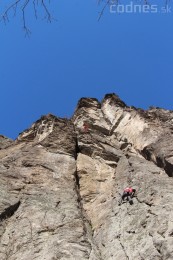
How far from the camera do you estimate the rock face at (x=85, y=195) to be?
1461 centimetres

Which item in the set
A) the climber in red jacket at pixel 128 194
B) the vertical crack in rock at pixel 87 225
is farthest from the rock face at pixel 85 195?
the climber in red jacket at pixel 128 194

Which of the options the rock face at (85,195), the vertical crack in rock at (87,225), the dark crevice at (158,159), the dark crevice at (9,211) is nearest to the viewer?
the rock face at (85,195)

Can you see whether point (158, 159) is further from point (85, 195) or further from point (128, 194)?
point (128, 194)

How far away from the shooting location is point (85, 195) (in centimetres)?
2161

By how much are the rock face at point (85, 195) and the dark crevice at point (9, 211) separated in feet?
0.17

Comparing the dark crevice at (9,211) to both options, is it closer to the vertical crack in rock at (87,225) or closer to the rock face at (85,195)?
the rock face at (85,195)

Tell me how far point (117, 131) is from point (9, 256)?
2156 centimetres

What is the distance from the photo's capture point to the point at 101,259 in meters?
14.5

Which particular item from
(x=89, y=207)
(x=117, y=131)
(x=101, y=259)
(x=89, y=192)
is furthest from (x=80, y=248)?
(x=117, y=131)

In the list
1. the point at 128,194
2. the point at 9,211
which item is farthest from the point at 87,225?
the point at 9,211

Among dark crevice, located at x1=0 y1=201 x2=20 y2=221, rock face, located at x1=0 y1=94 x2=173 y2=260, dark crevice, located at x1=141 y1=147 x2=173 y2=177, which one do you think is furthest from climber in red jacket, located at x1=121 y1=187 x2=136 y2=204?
dark crevice, located at x1=0 y1=201 x2=20 y2=221

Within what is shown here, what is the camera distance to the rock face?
14.6 metres

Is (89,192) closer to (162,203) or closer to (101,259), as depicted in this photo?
(162,203)

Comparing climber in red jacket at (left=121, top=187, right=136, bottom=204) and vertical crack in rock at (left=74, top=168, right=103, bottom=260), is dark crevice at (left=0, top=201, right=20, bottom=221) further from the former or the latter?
climber in red jacket at (left=121, top=187, right=136, bottom=204)
